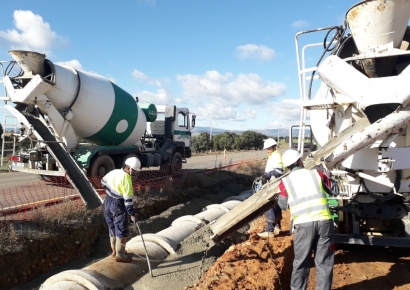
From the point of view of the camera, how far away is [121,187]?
513cm

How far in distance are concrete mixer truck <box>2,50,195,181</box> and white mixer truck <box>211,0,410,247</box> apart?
5.49m

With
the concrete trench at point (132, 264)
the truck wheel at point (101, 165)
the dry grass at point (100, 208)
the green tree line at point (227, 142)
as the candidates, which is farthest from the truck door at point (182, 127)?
the green tree line at point (227, 142)

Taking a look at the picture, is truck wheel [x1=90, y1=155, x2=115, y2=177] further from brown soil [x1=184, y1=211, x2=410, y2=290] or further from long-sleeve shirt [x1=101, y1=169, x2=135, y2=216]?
brown soil [x1=184, y1=211, x2=410, y2=290]

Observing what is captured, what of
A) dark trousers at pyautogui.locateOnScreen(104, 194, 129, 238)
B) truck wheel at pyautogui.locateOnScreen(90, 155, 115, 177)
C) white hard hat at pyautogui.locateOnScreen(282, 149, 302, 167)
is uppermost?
white hard hat at pyautogui.locateOnScreen(282, 149, 302, 167)

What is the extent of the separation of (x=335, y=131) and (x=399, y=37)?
1.42 meters

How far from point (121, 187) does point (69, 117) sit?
462cm

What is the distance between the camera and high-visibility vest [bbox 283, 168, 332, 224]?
3.84 meters

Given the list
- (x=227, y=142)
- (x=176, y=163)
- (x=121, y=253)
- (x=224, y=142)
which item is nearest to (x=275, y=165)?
(x=121, y=253)

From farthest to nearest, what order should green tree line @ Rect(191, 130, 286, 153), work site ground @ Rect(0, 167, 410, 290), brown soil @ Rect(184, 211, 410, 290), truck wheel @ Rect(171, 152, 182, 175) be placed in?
green tree line @ Rect(191, 130, 286, 153), truck wheel @ Rect(171, 152, 182, 175), work site ground @ Rect(0, 167, 410, 290), brown soil @ Rect(184, 211, 410, 290)

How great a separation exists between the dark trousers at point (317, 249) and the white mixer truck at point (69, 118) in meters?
5.83

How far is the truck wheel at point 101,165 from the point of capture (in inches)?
376

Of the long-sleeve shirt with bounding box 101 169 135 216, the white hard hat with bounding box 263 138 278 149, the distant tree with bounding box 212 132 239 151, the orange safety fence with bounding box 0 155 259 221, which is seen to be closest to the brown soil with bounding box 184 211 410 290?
the long-sleeve shirt with bounding box 101 169 135 216

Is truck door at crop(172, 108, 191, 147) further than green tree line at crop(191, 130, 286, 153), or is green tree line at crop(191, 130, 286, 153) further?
green tree line at crop(191, 130, 286, 153)

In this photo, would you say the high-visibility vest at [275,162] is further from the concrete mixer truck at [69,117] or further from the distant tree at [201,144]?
the distant tree at [201,144]
